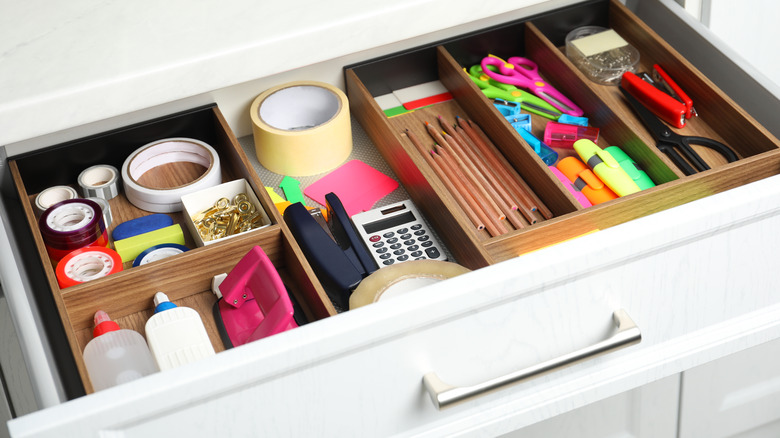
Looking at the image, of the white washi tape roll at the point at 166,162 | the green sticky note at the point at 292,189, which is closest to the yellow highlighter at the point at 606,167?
the green sticky note at the point at 292,189

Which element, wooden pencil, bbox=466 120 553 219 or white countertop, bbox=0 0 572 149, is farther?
wooden pencil, bbox=466 120 553 219

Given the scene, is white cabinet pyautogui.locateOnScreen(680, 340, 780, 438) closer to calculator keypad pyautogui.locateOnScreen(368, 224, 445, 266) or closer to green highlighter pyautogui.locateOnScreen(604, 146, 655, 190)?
green highlighter pyautogui.locateOnScreen(604, 146, 655, 190)

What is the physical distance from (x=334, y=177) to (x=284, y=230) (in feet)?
0.58

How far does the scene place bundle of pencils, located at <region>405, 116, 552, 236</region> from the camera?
1.00 m

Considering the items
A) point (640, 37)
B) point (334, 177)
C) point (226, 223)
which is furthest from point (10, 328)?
point (640, 37)

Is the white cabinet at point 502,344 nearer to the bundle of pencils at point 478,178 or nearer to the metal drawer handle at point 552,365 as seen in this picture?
the metal drawer handle at point 552,365

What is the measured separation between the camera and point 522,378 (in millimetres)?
793

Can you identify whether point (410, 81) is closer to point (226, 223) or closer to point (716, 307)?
point (226, 223)

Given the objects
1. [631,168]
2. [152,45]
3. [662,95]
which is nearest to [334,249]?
[152,45]

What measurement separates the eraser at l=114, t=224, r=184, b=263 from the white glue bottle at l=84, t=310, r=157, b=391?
0.11 m

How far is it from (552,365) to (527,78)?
0.52 meters

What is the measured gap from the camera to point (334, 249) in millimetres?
932

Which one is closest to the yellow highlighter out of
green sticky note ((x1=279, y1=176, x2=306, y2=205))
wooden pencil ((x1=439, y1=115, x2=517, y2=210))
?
wooden pencil ((x1=439, y1=115, x2=517, y2=210))

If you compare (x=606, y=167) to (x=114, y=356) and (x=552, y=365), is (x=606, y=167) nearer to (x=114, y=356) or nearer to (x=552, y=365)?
(x=552, y=365)
